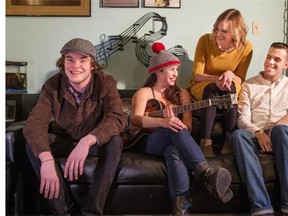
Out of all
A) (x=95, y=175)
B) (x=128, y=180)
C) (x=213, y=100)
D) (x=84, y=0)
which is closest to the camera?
(x=95, y=175)

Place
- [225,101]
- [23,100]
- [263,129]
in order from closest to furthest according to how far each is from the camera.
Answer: [225,101]
[263,129]
[23,100]

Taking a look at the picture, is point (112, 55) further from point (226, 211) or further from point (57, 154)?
point (226, 211)

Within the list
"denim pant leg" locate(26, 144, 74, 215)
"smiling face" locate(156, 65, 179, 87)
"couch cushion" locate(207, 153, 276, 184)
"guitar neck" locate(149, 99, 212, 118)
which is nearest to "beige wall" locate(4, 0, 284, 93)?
"smiling face" locate(156, 65, 179, 87)

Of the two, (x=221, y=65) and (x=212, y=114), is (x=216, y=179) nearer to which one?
(x=212, y=114)

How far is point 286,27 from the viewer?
2793mm

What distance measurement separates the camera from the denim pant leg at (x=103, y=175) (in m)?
1.58

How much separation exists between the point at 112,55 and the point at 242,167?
1.39 m

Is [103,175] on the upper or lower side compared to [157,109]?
lower

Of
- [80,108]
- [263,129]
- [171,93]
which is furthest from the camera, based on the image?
[171,93]

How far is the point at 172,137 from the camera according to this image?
1.76 metres

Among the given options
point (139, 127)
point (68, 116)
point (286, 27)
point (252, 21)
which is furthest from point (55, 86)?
point (286, 27)

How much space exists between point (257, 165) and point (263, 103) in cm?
47

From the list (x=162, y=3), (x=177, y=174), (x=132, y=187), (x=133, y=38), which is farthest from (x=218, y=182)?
(x=162, y=3)

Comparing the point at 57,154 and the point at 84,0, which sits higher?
the point at 84,0
